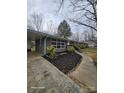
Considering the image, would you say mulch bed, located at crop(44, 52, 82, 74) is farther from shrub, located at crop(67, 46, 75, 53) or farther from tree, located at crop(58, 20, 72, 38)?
tree, located at crop(58, 20, 72, 38)

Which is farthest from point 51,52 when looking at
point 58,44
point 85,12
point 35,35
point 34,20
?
point 85,12

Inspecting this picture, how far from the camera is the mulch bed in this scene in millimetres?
1834

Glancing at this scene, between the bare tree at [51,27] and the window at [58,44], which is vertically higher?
the bare tree at [51,27]

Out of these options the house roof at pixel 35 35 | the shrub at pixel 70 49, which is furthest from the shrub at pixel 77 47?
the house roof at pixel 35 35

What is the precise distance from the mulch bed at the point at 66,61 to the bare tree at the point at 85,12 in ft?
0.97

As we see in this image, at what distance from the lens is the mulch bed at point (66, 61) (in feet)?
6.02

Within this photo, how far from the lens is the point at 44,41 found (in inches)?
72.2

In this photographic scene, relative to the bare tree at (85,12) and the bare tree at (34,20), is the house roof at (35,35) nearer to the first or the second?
the bare tree at (34,20)

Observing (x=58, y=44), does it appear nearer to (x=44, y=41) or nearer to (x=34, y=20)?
(x=44, y=41)

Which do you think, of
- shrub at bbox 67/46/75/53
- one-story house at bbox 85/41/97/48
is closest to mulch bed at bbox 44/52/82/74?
shrub at bbox 67/46/75/53

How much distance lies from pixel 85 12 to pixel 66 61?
467mm

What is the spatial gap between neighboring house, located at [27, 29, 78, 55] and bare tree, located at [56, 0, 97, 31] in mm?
198
